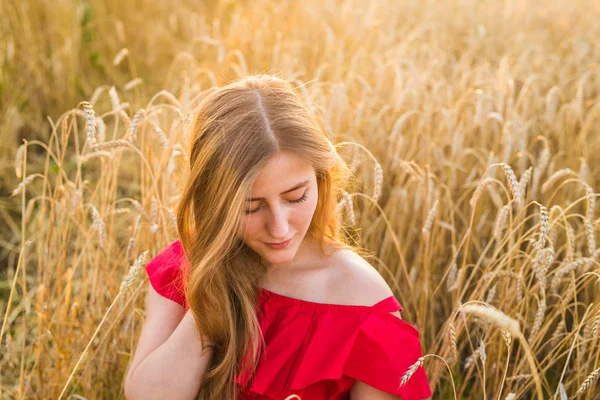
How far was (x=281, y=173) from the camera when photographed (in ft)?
4.57

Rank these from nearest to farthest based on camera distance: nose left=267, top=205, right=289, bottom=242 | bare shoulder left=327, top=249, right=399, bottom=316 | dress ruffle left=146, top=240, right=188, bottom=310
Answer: nose left=267, top=205, right=289, bottom=242 → bare shoulder left=327, top=249, right=399, bottom=316 → dress ruffle left=146, top=240, right=188, bottom=310

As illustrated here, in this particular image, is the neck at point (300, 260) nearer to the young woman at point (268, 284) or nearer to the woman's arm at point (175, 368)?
the young woman at point (268, 284)

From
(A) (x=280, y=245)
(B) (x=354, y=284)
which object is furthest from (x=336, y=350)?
(A) (x=280, y=245)

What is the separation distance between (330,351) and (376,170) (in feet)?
1.47

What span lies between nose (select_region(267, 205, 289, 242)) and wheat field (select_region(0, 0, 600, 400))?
0.92 ft

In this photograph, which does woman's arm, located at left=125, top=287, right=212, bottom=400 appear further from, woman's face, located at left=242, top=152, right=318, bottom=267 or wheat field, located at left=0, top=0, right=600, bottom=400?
woman's face, located at left=242, top=152, right=318, bottom=267

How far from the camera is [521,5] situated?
4.71 metres

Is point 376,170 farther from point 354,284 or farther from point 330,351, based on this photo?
point 330,351

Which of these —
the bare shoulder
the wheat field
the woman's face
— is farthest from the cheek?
the wheat field

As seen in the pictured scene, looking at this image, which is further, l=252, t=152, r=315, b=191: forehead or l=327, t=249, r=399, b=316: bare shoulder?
l=327, t=249, r=399, b=316: bare shoulder

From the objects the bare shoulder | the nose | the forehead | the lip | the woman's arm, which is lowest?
the woman's arm

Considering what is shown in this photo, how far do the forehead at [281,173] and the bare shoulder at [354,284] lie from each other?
0.77 feet

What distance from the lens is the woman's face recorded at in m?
1.38

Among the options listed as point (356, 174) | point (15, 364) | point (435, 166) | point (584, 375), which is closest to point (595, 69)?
point (435, 166)
